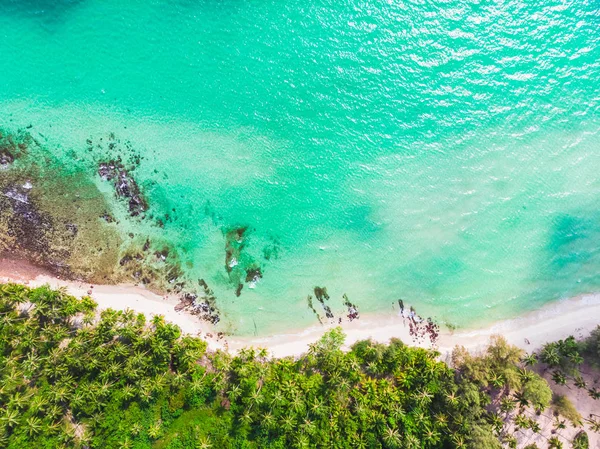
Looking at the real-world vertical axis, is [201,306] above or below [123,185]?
below

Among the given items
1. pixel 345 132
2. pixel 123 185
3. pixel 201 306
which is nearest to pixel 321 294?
pixel 201 306

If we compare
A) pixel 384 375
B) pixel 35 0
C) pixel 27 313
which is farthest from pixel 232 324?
pixel 35 0

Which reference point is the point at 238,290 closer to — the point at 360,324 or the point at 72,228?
the point at 360,324

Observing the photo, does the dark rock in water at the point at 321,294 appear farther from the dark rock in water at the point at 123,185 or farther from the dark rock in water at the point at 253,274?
the dark rock in water at the point at 123,185

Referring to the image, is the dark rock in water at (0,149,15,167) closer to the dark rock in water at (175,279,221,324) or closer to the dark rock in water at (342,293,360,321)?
the dark rock in water at (175,279,221,324)

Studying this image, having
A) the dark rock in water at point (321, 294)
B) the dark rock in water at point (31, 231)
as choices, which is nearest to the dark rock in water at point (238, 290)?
the dark rock in water at point (321, 294)
